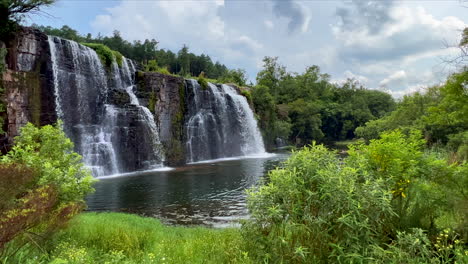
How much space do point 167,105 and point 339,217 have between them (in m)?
25.4

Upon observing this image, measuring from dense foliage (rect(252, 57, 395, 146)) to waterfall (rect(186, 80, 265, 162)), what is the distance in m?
5.41

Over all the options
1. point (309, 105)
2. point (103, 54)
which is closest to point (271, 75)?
point (309, 105)

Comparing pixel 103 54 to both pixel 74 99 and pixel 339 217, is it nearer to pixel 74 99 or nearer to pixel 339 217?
pixel 74 99

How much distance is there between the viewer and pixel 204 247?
213 inches

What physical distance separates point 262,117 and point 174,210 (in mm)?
31518

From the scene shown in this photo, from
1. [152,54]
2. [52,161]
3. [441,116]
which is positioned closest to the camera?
[52,161]

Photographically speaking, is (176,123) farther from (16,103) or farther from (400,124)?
(400,124)

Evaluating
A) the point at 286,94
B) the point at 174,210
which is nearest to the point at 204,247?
the point at 174,210

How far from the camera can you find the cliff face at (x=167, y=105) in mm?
26812

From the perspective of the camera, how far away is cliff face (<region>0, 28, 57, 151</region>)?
17.5 m

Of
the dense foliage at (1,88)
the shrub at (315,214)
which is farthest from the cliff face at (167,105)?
the shrub at (315,214)

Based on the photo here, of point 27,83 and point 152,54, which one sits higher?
point 152,54

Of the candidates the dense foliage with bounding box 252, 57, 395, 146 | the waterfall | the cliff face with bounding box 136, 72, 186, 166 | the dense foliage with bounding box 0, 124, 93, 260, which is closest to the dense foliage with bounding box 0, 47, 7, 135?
the cliff face with bounding box 136, 72, 186, 166

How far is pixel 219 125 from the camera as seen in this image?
33.2 metres
